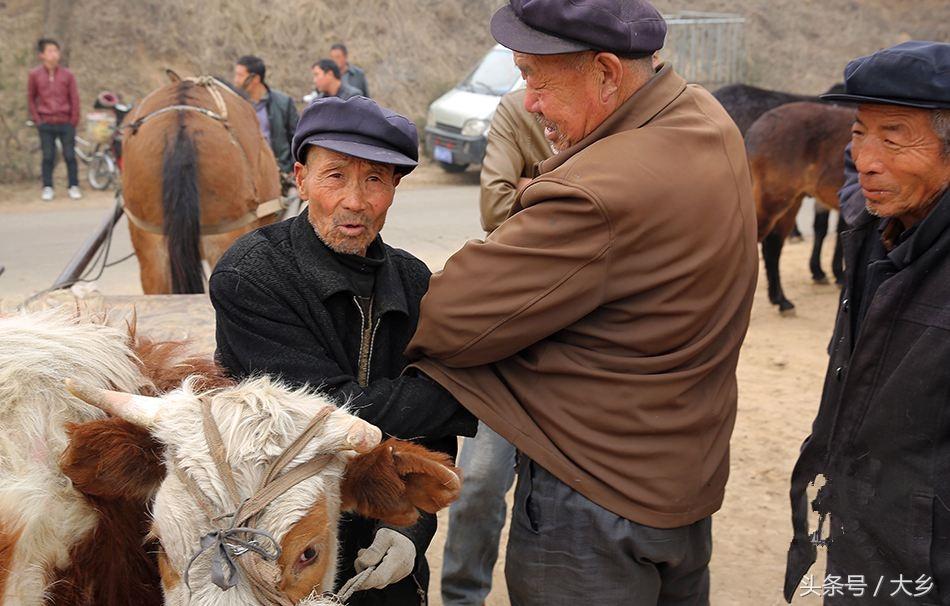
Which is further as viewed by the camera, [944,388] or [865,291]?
[865,291]

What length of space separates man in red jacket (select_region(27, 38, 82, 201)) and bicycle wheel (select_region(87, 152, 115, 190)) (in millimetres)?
521

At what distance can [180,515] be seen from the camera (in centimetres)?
200

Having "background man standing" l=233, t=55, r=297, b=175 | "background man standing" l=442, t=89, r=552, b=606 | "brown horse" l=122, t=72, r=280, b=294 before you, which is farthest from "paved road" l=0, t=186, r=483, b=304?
"background man standing" l=442, t=89, r=552, b=606

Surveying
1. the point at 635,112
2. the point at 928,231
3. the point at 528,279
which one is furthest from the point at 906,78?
the point at 528,279

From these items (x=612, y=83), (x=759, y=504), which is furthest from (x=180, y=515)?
(x=759, y=504)

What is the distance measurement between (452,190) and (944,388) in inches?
546

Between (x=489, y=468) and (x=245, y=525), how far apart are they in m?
1.85

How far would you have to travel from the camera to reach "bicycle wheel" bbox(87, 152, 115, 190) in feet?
48.3

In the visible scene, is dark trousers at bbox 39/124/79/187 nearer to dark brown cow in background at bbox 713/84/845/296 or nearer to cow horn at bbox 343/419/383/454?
dark brown cow in background at bbox 713/84/845/296

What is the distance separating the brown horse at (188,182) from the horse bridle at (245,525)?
12.9 ft

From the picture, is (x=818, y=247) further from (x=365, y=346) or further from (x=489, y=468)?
(x=365, y=346)

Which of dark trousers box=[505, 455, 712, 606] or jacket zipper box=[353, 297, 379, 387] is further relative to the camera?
jacket zipper box=[353, 297, 379, 387]

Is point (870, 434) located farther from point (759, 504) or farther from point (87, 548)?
point (759, 504)

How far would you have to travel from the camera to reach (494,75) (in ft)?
53.3
